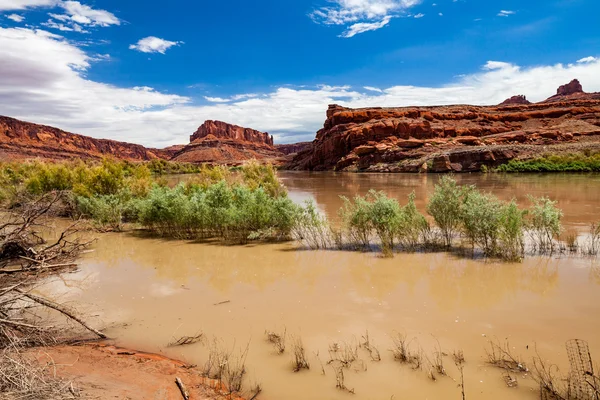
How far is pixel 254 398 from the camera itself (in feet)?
14.0

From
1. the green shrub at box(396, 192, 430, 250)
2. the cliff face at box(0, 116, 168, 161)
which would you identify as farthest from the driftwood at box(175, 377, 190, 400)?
the cliff face at box(0, 116, 168, 161)

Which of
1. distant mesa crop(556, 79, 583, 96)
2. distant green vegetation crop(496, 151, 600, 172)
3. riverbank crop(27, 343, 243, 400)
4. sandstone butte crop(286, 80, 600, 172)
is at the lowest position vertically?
riverbank crop(27, 343, 243, 400)

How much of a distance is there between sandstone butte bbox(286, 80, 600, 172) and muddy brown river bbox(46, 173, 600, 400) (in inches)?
1805

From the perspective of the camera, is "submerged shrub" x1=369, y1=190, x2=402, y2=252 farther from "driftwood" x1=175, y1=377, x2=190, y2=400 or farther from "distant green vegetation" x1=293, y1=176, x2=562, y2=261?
"driftwood" x1=175, y1=377, x2=190, y2=400

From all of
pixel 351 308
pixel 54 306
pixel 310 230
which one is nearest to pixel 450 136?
pixel 310 230

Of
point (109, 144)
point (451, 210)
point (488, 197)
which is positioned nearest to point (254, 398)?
point (451, 210)

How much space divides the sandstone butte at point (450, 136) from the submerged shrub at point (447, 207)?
142 ft

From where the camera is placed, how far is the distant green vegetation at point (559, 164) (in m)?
40.1

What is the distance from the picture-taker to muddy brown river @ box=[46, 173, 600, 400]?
462 centimetres

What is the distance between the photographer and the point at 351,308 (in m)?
6.68

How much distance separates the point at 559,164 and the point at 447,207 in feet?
135

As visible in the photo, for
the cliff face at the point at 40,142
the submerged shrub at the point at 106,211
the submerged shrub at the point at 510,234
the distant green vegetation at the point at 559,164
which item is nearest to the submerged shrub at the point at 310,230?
the submerged shrub at the point at 510,234

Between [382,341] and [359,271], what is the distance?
11.1 ft

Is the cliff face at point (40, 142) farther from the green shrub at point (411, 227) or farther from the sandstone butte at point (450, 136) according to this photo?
the green shrub at point (411, 227)
